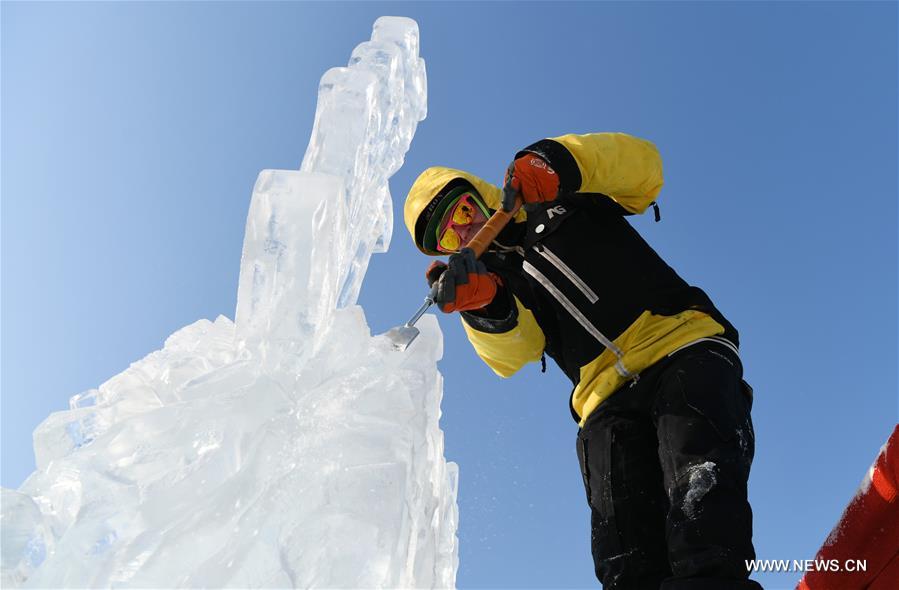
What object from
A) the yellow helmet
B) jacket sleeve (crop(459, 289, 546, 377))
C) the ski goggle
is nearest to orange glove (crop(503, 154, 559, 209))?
the yellow helmet

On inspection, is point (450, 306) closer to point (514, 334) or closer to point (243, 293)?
point (514, 334)

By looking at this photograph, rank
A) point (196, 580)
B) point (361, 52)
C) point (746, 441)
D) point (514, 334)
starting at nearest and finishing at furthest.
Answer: point (196, 580), point (746, 441), point (361, 52), point (514, 334)

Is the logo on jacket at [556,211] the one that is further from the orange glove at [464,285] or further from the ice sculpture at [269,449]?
the ice sculpture at [269,449]

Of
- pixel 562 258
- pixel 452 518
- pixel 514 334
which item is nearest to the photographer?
pixel 452 518

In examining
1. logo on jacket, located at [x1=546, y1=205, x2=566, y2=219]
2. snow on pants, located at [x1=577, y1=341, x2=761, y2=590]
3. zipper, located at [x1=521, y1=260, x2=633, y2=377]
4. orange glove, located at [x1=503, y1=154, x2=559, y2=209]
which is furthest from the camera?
logo on jacket, located at [x1=546, y1=205, x2=566, y2=219]

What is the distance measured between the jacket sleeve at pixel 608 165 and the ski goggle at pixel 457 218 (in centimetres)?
38

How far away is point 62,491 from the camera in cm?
171

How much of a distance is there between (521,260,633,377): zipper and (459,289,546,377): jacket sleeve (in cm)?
20

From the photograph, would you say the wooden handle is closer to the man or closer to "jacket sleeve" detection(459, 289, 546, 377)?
the man

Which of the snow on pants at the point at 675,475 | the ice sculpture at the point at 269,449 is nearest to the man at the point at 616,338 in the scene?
the snow on pants at the point at 675,475

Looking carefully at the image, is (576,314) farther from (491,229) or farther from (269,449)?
(269,449)

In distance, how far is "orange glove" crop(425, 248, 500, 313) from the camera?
296 centimetres

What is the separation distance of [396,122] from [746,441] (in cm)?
200

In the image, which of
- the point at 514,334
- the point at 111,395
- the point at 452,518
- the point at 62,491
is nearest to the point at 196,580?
the point at 62,491
